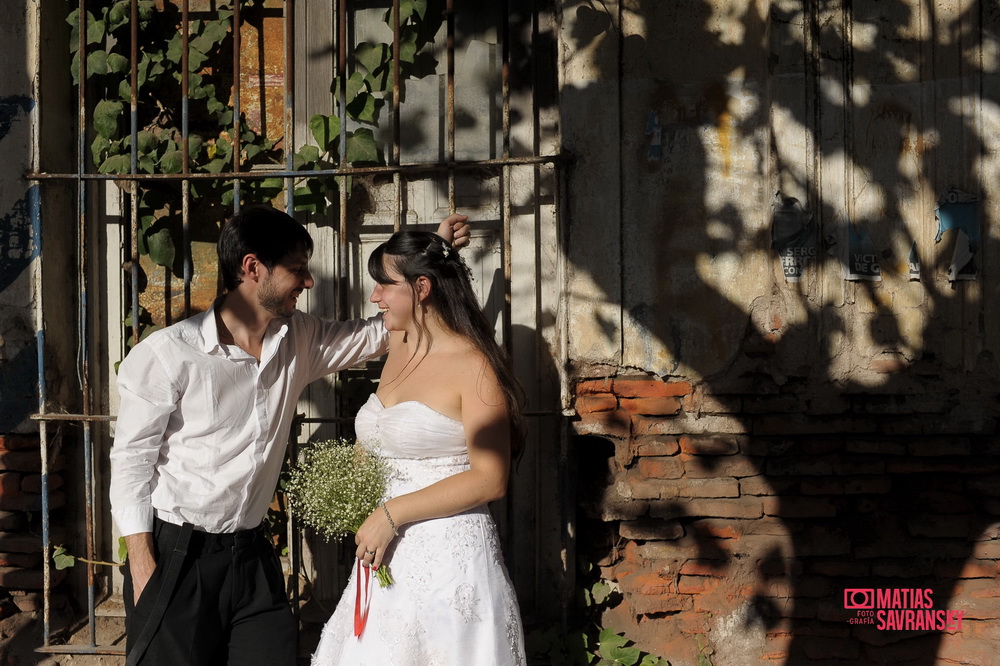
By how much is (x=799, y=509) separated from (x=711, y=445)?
1.67 feet

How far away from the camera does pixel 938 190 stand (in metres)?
3.76

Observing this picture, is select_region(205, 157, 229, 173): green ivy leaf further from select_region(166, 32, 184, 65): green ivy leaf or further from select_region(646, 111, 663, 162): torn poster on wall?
select_region(646, 111, 663, 162): torn poster on wall

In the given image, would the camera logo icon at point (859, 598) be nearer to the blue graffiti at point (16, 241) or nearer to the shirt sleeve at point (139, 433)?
the shirt sleeve at point (139, 433)

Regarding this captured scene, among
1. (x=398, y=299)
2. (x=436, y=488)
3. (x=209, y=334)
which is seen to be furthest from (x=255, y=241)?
(x=436, y=488)

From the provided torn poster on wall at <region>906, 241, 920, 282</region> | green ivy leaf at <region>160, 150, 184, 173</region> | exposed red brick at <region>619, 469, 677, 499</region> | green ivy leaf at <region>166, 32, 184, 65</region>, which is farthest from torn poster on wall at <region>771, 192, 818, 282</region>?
green ivy leaf at <region>166, 32, 184, 65</region>

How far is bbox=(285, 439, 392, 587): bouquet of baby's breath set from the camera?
2.65 meters

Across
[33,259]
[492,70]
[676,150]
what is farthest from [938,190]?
[33,259]

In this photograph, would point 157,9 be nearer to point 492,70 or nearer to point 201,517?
point 492,70

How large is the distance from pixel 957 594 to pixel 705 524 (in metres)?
1.21

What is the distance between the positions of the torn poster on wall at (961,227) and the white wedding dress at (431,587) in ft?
8.43

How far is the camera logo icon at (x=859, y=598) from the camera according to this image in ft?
12.3

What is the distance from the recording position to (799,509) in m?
3.79

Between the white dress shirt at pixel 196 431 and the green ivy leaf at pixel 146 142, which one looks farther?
the green ivy leaf at pixel 146 142

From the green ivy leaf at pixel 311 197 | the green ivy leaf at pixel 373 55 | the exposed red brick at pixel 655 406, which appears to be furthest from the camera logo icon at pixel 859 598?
the green ivy leaf at pixel 373 55
